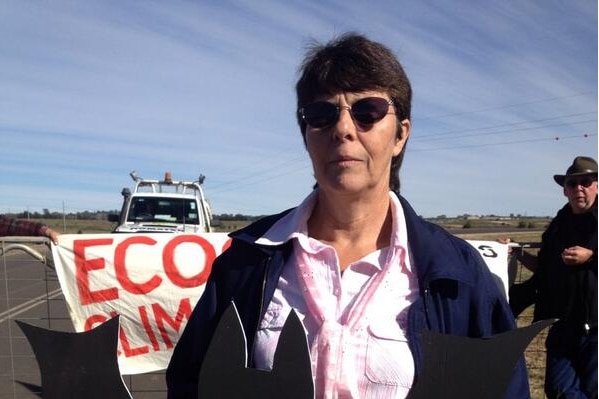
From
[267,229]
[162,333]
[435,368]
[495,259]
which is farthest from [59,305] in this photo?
[435,368]

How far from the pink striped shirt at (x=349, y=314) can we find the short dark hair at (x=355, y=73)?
0.37m

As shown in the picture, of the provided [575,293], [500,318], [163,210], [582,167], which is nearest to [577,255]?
[575,293]

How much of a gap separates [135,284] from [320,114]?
263 cm

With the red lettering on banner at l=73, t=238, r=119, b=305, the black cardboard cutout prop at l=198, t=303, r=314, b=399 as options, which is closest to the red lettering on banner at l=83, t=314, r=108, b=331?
the red lettering on banner at l=73, t=238, r=119, b=305

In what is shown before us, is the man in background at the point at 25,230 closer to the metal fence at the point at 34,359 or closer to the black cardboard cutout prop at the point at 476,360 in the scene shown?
the metal fence at the point at 34,359

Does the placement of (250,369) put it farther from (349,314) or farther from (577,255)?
(577,255)

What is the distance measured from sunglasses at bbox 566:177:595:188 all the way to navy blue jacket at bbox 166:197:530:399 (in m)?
2.11

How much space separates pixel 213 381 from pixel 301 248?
1.54 feet

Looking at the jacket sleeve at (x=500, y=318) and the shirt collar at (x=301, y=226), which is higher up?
the shirt collar at (x=301, y=226)

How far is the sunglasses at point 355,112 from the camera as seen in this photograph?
1.42m

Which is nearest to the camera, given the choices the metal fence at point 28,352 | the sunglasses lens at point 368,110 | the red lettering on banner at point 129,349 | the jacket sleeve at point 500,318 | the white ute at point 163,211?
the jacket sleeve at point 500,318

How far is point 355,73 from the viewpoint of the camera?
1.46m

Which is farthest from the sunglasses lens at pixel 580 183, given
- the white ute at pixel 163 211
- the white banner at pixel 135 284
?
the white ute at pixel 163 211

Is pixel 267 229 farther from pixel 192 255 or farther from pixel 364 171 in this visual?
pixel 192 255
